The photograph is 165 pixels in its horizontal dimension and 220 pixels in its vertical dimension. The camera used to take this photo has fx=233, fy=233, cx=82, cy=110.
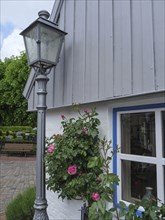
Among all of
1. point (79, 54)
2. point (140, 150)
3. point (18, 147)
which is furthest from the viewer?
point (18, 147)

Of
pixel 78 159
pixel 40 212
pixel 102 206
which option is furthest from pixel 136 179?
pixel 40 212

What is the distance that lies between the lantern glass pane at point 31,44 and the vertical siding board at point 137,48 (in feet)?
3.86

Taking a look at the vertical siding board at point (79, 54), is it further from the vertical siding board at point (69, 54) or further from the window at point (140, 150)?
the window at point (140, 150)

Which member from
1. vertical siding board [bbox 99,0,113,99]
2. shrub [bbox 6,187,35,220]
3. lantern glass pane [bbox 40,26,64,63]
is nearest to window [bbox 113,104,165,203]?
vertical siding board [bbox 99,0,113,99]

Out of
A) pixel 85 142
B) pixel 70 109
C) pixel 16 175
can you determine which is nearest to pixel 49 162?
pixel 85 142

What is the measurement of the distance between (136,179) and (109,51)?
4.23 feet

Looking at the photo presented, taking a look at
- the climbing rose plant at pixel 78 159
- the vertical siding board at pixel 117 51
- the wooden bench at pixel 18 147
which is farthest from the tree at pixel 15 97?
the vertical siding board at pixel 117 51

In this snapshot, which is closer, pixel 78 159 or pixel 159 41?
pixel 159 41

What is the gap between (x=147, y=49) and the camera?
6.19ft

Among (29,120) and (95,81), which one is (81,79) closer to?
(95,81)

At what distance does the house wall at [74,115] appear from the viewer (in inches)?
83.5

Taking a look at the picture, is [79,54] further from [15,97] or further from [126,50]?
[15,97]

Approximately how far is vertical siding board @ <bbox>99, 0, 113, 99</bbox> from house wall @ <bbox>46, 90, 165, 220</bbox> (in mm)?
183

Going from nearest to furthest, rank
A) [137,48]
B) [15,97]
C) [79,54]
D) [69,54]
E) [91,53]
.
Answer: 1. [137,48]
2. [91,53]
3. [79,54]
4. [69,54]
5. [15,97]
